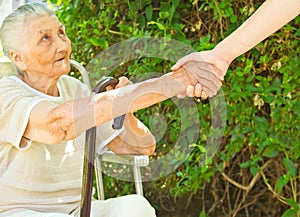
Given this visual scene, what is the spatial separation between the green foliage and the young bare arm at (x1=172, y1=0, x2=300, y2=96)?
915mm

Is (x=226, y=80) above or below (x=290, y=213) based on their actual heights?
above

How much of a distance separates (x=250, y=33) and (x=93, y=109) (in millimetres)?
536

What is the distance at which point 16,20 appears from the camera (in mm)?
2250

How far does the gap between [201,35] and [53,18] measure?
1.14m

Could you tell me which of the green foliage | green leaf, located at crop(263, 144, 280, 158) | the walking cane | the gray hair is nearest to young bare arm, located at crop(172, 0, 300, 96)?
the walking cane

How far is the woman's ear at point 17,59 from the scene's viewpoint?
7.54ft

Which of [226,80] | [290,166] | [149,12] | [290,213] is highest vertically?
[149,12]

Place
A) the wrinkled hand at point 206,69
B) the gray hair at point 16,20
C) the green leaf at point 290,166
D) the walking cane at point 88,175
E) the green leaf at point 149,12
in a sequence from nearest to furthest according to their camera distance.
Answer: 1. the walking cane at point 88,175
2. the wrinkled hand at point 206,69
3. the gray hair at point 16,20
4. the green leaf at point 290,166
5. the green leaf at point 149,12

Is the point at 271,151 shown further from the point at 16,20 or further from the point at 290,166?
the point at 16,20

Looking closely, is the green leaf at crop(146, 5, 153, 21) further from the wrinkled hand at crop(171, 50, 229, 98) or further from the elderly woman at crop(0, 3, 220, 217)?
the wrinkled hand at crop(171, 50, 229, 98)

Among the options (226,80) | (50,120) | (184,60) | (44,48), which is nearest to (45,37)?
(44,48)

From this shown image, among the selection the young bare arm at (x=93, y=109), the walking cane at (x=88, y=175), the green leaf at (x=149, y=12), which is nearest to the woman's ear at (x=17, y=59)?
the young bare arm at (x=93, y=109)

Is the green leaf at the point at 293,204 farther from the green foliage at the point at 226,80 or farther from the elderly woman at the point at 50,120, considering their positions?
the elderly woman at the point at 50,120

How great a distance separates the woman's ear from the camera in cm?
230
